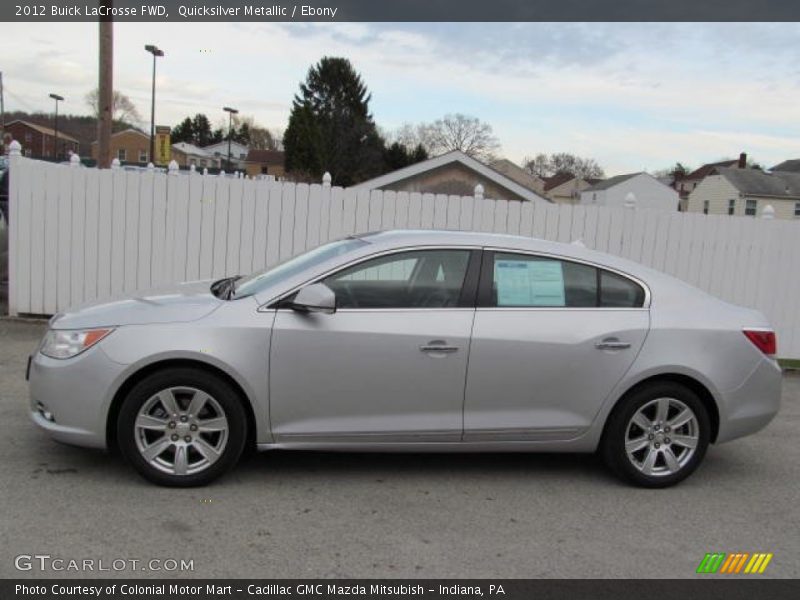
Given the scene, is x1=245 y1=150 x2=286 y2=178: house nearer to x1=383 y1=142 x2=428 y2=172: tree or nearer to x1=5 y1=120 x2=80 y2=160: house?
x1=383 y1=142 x2=428 y2=172: tree

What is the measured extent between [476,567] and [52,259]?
7167 millimetres

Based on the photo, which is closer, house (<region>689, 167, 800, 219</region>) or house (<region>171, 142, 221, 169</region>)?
house (<region>689, 167, 800, 219</region>)

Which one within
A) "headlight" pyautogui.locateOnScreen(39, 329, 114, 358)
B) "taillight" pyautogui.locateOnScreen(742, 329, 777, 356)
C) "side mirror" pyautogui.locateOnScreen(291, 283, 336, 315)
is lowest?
"headlight" pyautogui.locateOnScreen(39, 329, 114, 358)

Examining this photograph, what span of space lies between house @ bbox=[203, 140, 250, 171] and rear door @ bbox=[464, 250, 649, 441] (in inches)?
3795

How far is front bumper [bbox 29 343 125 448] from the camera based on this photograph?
4082mm

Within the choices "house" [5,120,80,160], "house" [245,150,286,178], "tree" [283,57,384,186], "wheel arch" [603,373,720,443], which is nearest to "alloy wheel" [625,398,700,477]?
"wheel arch" [603,373,720,443]

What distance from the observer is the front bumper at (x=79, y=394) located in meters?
4.08

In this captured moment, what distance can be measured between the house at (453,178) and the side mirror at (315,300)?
68.3ft

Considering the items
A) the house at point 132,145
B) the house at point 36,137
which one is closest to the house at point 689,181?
the house at point 132,145

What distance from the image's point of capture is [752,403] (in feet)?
15.5

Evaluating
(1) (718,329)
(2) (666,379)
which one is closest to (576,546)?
(2) (666,379)

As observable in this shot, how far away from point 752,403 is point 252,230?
19.8ft

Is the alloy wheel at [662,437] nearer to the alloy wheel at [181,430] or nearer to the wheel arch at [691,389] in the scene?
the wheel arch at [691,389]

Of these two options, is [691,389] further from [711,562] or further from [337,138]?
[337,138]
